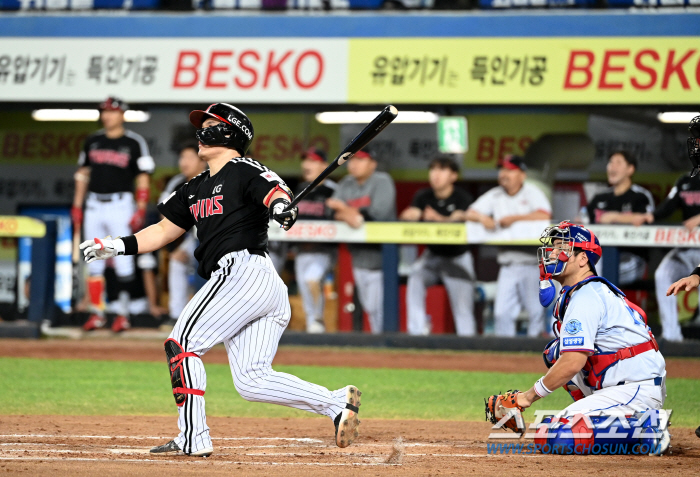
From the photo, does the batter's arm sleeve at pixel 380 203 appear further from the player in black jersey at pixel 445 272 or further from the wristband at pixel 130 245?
the wristband at pixel 130 245

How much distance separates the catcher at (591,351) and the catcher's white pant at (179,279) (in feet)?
19.9

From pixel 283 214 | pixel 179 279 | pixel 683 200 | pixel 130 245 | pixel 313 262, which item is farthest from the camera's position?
pixel 179 279

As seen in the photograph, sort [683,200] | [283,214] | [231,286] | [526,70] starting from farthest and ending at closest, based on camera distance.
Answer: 1. [526,70]
2. [683,200]
3. [231,286]
4. [283,214]

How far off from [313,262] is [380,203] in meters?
0.91

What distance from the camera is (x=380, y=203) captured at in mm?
9664

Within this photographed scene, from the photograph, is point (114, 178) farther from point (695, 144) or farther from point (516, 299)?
point (695, 144)

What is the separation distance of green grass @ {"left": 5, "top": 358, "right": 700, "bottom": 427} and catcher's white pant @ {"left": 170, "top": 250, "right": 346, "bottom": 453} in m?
1.61

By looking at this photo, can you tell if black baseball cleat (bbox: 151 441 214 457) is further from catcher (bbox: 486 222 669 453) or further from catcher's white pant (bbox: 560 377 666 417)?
catcher's white pant (bbox: 560 377 666 417)

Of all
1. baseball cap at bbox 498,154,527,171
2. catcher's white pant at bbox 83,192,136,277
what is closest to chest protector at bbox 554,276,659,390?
baseball cap at bbox 498,154,527,171

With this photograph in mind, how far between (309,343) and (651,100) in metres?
4.42

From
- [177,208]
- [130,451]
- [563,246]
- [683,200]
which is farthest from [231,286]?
[683,200]

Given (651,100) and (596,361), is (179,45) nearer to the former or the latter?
(651,100)

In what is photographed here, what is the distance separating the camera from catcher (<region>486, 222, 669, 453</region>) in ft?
13.9

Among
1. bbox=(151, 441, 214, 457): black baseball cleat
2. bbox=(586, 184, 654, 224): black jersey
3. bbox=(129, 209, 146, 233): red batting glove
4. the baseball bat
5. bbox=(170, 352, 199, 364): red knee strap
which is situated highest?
bbox=(586, 184, 654, 224): black jersey
